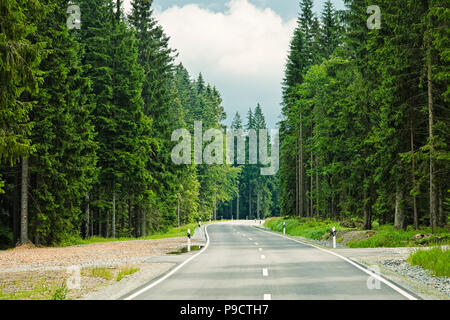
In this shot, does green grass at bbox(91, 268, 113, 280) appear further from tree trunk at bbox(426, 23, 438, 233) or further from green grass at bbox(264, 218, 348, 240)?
green grass at bbox(264, 218, 348, 240)

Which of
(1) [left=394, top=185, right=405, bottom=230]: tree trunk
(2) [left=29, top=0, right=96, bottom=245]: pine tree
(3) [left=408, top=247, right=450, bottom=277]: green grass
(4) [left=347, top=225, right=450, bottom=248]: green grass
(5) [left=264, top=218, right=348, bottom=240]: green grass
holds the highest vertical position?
(2) [left=29, top=0, right=96, bottom=245]: pine tree

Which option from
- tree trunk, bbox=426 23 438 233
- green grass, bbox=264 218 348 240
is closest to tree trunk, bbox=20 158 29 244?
green grass, bbox=264 218 348 240

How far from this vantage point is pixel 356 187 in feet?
108

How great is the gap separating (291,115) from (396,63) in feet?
95.6

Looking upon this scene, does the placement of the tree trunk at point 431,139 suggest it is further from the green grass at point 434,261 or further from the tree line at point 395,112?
the green grass at point 434,261

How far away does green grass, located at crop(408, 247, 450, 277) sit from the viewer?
1398 centimetres

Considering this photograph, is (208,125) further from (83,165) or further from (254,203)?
(83,165)

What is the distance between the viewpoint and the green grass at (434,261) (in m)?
14.0

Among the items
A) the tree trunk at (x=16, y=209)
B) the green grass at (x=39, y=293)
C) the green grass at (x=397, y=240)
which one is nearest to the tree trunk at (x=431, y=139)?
the green grass at (x=397, y=240)

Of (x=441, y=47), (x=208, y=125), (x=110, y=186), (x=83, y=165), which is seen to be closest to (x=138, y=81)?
(x=110, y=186)

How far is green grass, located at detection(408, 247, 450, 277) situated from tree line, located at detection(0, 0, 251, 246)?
1362cm

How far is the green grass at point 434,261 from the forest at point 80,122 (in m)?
13.7

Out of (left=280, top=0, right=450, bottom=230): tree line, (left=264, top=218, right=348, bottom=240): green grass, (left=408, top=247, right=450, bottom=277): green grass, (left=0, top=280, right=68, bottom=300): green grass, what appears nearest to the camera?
(left=0, top=280, right=68, bottom=300): green grass

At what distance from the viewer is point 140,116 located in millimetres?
39844
